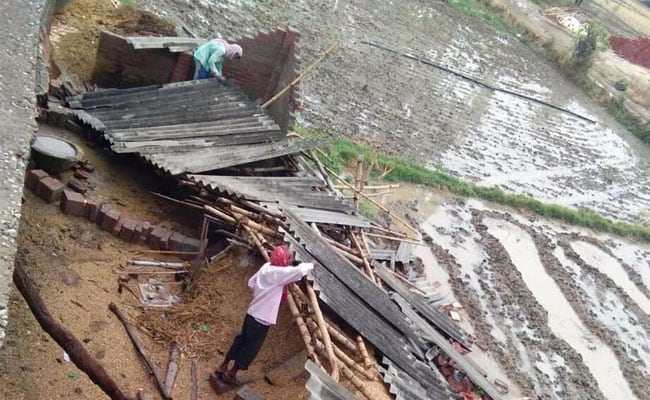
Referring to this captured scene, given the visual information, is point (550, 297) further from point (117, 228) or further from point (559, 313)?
point (117, 228)

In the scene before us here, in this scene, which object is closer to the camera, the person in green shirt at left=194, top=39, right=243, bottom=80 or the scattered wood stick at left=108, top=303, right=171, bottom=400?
the scattered wood stick at left=108, top=303, right=171, bottom=400

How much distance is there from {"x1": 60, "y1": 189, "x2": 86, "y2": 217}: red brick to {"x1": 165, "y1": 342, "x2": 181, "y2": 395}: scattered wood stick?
6.63 ft

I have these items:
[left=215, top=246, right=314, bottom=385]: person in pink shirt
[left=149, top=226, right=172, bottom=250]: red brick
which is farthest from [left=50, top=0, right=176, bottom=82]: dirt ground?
[left=215, top=246, right=314, bottom=385]: person in pink shirt

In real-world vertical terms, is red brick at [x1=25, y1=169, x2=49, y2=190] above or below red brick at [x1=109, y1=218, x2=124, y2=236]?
above

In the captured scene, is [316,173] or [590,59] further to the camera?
[590,59]

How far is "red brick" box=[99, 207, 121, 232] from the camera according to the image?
7809mm

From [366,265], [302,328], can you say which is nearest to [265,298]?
[302,328]

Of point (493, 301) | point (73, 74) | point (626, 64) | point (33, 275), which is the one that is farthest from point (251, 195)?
point (626, 64)

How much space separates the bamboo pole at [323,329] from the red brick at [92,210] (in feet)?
8.59

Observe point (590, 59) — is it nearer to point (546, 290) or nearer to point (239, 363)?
point (546, 290)

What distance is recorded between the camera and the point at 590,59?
2275 centimetres

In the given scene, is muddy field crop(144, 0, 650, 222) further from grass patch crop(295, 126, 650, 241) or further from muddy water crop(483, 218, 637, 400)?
muddy water crop(483, 218, 637, 400)

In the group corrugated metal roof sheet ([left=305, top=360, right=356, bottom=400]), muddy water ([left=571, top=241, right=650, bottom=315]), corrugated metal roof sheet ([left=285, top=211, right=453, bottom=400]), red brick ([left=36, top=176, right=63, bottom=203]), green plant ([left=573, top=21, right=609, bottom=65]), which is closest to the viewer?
corrugated metal roof sheet ([left=305, top=360, right=356, bottom=400])

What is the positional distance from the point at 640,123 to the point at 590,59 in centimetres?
288
